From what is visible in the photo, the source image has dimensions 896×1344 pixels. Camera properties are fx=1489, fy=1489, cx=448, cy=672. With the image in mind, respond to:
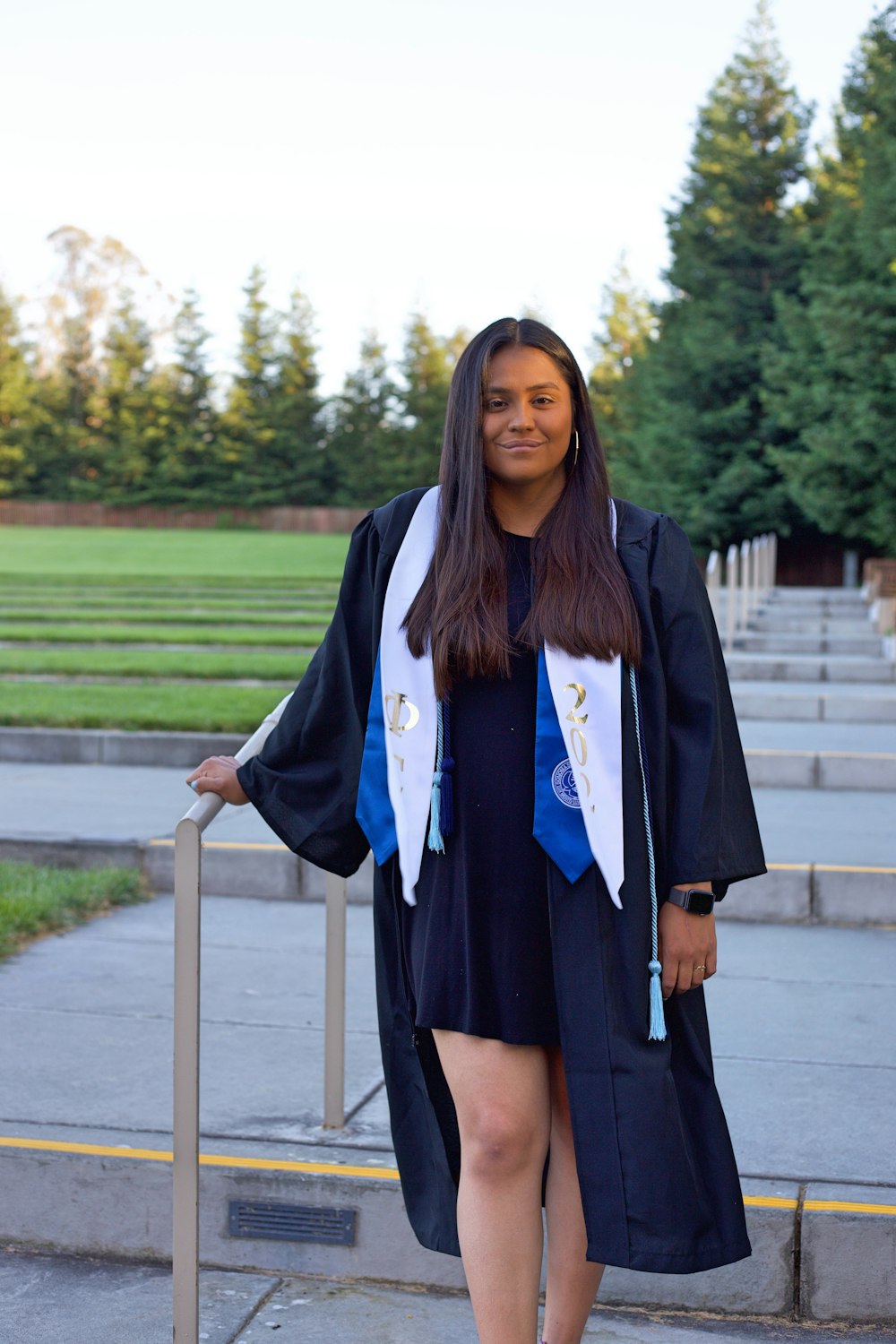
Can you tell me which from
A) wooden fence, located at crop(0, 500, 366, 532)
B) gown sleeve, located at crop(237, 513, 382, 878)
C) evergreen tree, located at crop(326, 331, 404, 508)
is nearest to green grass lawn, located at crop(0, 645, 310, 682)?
Result: gown sleeve, located at crop(237, 513, 382, 878)

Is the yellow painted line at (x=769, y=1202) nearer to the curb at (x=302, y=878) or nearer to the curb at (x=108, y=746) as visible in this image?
the curb at (x=302, y=878)

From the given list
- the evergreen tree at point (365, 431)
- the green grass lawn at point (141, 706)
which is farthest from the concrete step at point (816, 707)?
the evergreen tree at point (365, 431)

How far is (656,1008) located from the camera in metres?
2.41

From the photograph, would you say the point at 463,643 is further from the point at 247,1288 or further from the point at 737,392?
the point at 737,392

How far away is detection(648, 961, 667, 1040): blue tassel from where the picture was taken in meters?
2.40

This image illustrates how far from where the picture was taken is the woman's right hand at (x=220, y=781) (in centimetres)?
287

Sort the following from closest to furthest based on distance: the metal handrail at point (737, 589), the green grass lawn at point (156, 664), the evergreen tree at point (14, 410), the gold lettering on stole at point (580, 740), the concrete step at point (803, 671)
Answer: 1. the gold lettering on stole at point (580, 740)
2. the green grass lawn at point (156, 664)
3. the concrete step at point (803, 671)
4. the metal handrail at point (737, 589)
5. the evergreen tree at point (14, 410)

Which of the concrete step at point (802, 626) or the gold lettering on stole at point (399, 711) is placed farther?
the concrete step at point (802, 626)

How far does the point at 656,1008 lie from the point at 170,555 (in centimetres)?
4446

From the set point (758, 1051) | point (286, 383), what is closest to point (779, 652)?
point (758, 1051)

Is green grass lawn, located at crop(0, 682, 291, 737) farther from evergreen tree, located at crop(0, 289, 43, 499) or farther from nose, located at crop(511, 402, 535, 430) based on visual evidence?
evergreen tree, located at crop(0, 289, 43, 499)

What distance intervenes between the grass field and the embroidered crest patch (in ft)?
24.9

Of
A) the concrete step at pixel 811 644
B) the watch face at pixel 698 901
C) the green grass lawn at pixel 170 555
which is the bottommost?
the watch face at pixel 698 901

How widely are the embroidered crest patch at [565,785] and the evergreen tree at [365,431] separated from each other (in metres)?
71.8
